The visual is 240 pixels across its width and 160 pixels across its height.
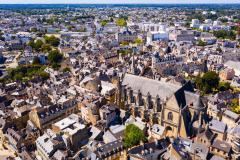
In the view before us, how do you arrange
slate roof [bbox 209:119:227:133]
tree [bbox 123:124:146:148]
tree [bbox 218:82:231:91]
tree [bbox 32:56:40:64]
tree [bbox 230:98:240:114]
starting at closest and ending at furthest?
tree [bbox 123:124:146:148] < slate roof [bbox 209:119:227:133] < tree [bbox 230:98:240:114] < tree [bbox 218:82:231:91] < tree [bbox 32:56:40:64]

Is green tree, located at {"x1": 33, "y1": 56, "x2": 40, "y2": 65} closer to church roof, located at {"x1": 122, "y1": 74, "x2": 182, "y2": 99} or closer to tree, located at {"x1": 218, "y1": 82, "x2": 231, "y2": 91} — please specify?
church roof, located at {"x1": 122, "y1": 74, "x2": 182, "y2": 99}

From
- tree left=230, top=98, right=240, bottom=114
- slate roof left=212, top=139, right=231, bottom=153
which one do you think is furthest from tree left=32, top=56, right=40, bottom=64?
slate roof left=212, top=139, right=231, bottom=153

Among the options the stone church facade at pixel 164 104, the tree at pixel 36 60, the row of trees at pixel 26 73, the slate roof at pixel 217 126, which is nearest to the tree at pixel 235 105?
the slate roof at pixel 217 126

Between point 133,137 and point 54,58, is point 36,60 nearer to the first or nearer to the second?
point 54,58

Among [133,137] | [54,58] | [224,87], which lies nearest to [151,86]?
[133,137]

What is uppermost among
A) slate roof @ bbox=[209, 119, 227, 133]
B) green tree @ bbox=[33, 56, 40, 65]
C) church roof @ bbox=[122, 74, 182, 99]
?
church roof @ bbox=[122, 74, 182, 99]
